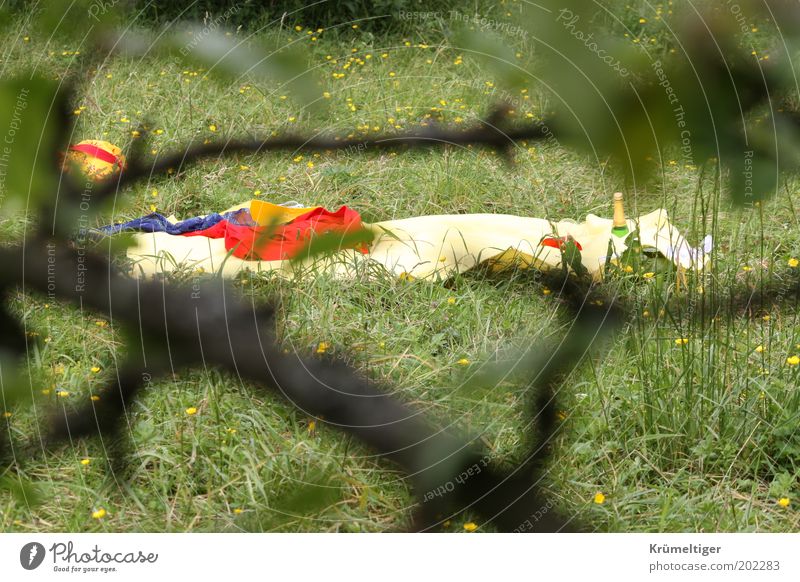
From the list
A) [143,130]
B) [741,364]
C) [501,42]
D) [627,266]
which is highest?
[501,42]

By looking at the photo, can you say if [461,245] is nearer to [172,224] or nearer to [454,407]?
[172,224]

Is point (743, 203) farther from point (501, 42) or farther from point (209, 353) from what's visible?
point (209, 353)

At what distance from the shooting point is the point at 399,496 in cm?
143

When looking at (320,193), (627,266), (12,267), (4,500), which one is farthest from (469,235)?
(12,267)

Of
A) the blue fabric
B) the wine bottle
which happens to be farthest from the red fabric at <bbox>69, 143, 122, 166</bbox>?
A: the blue fabric

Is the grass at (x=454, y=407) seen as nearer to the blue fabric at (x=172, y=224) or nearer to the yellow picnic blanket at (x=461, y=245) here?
the yellow picnic blanket at (x=461, y=245)

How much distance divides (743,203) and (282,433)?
1.16m

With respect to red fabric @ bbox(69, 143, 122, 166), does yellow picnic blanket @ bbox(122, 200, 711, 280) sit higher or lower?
lower
